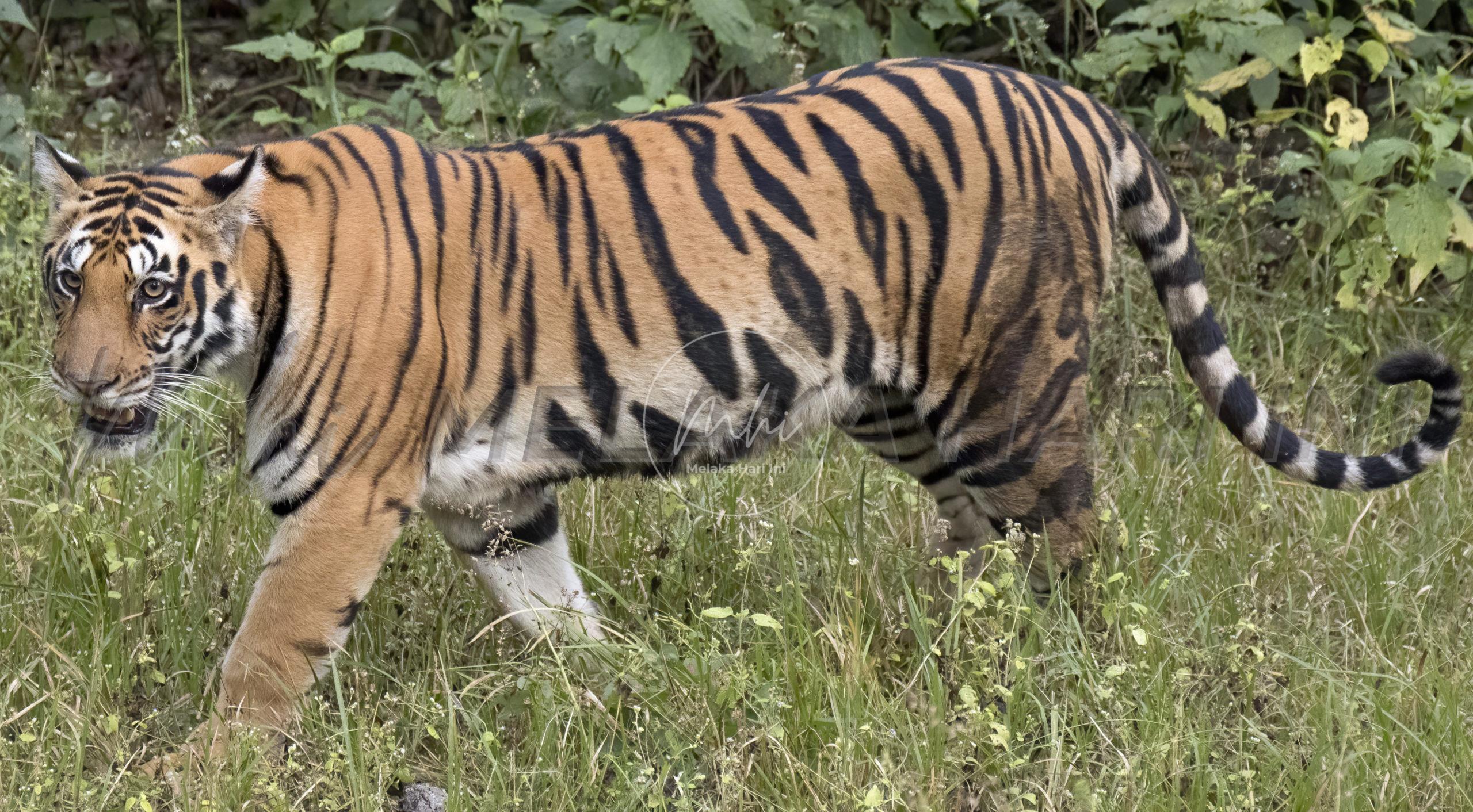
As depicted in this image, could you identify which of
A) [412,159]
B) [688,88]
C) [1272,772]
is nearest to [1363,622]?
[1272,772]

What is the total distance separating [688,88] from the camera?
20.1 ft

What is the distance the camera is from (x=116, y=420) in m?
3.11

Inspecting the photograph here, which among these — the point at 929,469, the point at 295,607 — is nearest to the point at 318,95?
the point at 929,469

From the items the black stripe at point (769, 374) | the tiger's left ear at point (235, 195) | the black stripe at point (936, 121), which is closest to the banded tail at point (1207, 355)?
the black stripe at point (936, 121)

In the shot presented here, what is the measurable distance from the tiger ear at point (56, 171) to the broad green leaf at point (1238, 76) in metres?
3.32

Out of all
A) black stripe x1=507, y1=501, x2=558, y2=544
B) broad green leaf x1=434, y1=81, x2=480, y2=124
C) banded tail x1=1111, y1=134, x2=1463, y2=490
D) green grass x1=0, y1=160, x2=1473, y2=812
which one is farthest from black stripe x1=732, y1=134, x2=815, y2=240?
broad green leaf x1=434, y1=81, x2=480, y2=124

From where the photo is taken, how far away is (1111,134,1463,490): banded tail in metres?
3.61

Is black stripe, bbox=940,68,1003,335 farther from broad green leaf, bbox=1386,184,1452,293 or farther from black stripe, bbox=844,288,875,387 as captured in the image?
broad green leaf, bbox=1386,184,1452,293

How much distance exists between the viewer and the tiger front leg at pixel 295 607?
3.12m

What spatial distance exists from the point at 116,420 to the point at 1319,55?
3676 mm

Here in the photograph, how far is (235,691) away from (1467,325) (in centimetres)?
388

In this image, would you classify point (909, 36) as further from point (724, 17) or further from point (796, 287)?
point (796, 287)

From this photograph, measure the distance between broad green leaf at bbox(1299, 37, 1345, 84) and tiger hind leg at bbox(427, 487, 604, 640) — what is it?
273cm

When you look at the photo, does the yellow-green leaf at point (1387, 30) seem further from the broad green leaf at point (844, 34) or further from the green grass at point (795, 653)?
the broad green leaf at point (844, 34)
